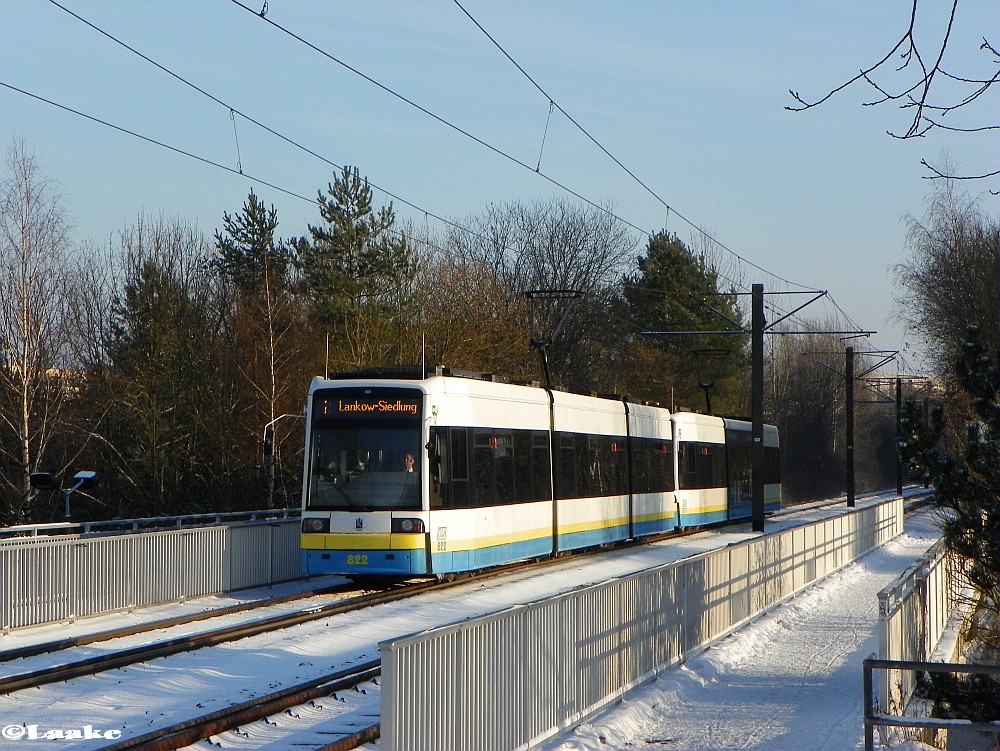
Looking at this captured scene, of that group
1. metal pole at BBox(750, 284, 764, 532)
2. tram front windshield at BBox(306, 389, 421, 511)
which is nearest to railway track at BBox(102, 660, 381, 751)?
tram front windshield at BBox(306, 389, 421, 511)

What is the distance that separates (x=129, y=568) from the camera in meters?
17.4

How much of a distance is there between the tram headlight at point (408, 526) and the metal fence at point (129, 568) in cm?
280

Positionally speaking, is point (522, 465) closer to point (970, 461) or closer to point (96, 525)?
point (96, 525)

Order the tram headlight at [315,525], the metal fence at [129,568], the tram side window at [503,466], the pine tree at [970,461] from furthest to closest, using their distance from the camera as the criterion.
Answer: the tram side window at [503,466] → the tram headlight at [315,525] → the metal fence at [129,568] → the pine tree at [970,461]

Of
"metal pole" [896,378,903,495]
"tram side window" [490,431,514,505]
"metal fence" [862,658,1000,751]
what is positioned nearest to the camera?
"metal fence" [862,658,1000,751]

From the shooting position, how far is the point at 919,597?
14.4 metres

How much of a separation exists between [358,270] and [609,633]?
4066cm

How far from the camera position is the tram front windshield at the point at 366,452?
62.1ft

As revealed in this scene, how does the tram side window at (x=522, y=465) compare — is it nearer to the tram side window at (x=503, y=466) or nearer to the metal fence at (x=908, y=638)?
the tram side window at (x=503, y=466)

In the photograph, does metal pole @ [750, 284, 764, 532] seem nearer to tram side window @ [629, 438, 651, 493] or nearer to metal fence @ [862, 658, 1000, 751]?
tram side window @ [629, 438, 651, 493]

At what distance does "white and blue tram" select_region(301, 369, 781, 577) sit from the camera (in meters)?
18.8

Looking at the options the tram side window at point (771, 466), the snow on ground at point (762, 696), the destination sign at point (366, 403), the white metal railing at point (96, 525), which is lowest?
the snow on ground at point (762, 696)

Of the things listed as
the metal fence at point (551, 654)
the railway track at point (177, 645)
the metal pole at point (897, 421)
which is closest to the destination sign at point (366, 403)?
the railway track at point (177, 645)

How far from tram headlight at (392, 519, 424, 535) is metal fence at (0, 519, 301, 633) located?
2798 millimetres
